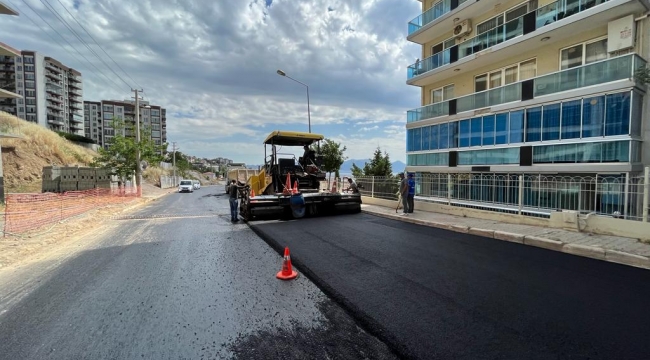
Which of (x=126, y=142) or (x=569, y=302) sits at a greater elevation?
(x=126, y=142)

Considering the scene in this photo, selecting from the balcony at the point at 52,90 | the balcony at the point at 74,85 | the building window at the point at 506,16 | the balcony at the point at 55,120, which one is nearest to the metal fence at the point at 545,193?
the building window at the point at 506,16

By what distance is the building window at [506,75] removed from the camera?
1526cm

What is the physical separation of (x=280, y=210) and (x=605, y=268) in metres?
8.66

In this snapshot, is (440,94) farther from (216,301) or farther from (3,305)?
(3,305)

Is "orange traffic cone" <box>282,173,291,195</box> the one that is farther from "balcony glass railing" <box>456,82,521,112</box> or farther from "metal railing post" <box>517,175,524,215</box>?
"balcony glass railing" <box>456,82,521,112</box>

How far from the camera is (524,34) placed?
47.1 ft

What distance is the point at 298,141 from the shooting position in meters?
12.2

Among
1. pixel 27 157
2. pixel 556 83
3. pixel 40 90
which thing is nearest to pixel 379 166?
pixel 556 83

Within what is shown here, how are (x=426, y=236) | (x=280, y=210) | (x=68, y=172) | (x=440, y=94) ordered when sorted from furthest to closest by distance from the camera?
(x=68, y=172), (x=440, y=94), (x=280, y=210), (x=426, y=236)

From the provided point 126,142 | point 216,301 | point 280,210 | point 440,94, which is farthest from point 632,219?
point 126,142

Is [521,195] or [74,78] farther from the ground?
[74,78]

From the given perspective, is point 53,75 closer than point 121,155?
No

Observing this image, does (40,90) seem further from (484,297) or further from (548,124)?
(484,297)

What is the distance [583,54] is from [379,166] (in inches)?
634
